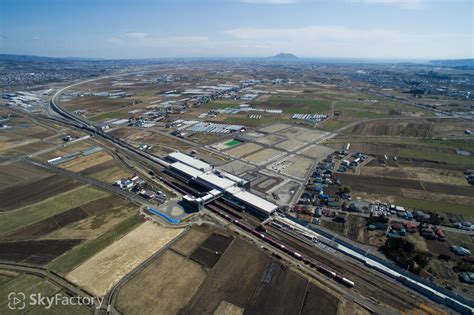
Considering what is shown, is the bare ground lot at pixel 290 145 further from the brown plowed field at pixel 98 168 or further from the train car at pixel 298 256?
the brown plowed field at pixel 98 168

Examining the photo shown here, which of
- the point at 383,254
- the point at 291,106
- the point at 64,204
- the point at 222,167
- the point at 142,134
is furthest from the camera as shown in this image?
the point at 291,106

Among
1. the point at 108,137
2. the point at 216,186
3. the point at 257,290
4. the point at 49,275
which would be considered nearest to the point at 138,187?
the point at 216,186

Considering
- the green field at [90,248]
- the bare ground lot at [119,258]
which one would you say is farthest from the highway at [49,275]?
the green field at [90,248]

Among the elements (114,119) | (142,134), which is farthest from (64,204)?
(114,119)

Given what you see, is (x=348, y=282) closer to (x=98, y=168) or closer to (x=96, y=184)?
(x=96, y=184)

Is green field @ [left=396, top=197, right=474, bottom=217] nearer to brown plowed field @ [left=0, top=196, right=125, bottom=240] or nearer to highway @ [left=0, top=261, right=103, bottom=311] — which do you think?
highway @ [left=0, top=261, right=103, bottom=311]

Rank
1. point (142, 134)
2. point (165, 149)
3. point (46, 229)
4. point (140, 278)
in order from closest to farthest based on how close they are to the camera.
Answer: point (140, 278) → point (46, 229) → point (165, 149) → point (142, 134)

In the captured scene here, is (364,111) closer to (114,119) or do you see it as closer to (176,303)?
(114,119)
